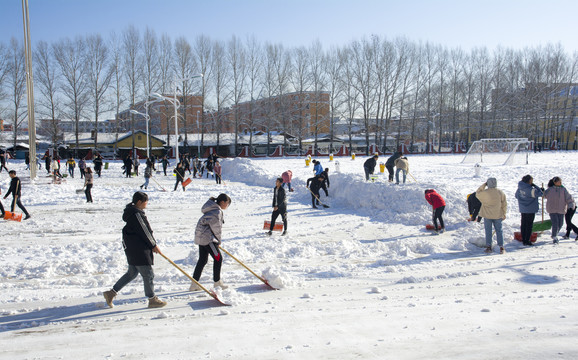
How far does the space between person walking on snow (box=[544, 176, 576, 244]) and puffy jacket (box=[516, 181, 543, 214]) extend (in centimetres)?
40

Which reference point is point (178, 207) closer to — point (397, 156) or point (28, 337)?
point (397, 156)

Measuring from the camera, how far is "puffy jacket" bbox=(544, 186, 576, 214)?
809 centimetres

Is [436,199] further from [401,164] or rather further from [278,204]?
[401,164]

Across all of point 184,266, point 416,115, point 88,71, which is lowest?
point 184,266

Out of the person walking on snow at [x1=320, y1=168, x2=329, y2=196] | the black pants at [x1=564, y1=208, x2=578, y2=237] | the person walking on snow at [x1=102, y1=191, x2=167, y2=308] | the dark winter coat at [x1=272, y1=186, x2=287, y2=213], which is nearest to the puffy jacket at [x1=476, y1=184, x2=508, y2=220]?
the black pants at [x1=564, y1=208, x2=578, y2=237]

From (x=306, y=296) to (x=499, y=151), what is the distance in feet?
111

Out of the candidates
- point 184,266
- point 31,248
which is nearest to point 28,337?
point 184,266

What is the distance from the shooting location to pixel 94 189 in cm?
1867

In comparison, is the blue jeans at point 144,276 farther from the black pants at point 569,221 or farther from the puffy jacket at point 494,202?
the black pants at point 569,221

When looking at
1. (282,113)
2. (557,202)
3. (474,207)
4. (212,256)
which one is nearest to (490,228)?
(557,202)

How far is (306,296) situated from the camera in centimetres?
542

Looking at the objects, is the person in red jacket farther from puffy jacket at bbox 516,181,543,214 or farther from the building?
the building

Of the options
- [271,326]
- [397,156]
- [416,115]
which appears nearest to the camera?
[271,326]

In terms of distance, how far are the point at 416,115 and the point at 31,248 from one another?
58752mm
